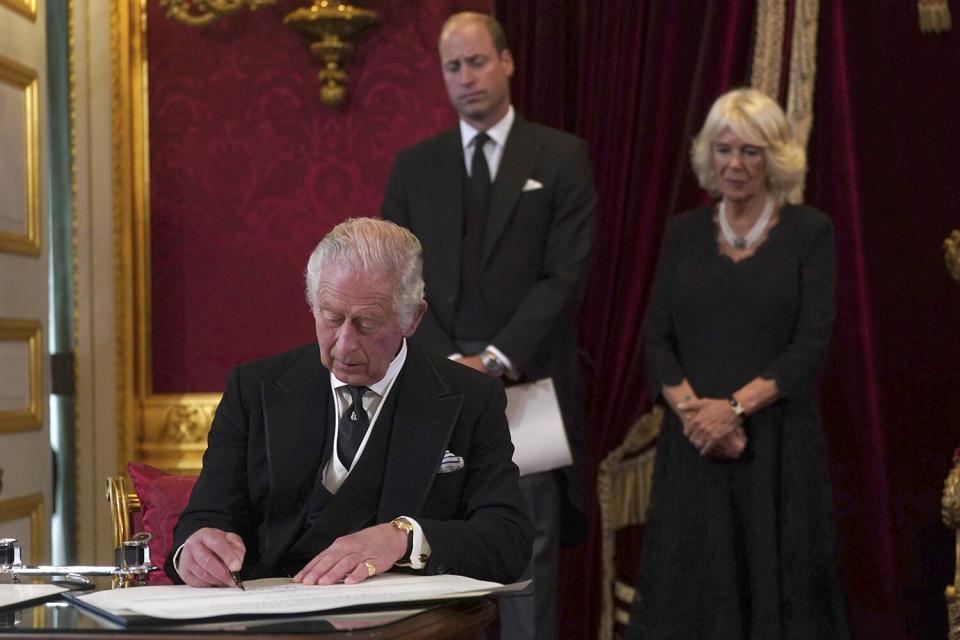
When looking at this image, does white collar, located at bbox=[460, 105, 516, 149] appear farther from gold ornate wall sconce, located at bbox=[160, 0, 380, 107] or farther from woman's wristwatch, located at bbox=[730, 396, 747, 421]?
woman's wristwatch, located at bbox=[730, 396, 747, 421]

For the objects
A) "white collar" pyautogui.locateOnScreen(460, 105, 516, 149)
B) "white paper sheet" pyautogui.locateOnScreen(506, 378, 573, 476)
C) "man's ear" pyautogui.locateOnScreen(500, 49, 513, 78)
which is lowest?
"white paper sheet" pyautogui.locateOnScreen(506, 378, 573, 476)

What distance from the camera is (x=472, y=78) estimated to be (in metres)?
4.48

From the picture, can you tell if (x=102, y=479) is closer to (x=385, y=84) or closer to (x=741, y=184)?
(x=385, y=84)

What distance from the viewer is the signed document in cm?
191

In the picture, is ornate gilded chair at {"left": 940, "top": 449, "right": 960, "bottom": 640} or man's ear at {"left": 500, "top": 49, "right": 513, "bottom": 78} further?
man's ear at {"left": 500, "top": 49, "right": 513, "bottom": 78}

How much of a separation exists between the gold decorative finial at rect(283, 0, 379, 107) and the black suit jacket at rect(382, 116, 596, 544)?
891 mm

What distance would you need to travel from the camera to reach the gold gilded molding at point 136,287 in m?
5.39

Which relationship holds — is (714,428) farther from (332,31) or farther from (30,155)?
(30,155)

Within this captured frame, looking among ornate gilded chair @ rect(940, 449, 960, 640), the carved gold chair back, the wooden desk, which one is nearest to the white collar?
ornate gilded chair @ rect(940, 449, 960, 640)

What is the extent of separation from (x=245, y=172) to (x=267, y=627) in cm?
378

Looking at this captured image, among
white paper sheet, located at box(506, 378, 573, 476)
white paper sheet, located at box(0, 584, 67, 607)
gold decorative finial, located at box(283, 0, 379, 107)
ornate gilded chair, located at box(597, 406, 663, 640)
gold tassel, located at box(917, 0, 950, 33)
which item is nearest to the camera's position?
white paper sheet, located at box(0, 584, 67, 607)

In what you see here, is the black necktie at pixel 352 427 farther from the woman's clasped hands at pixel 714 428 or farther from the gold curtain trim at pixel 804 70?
the gold curtain trim at pixel 804 70

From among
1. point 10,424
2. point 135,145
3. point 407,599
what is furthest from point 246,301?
point 407,599

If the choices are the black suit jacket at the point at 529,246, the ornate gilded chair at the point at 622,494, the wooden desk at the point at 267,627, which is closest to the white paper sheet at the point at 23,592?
the wooden desk at the point at 267,627
